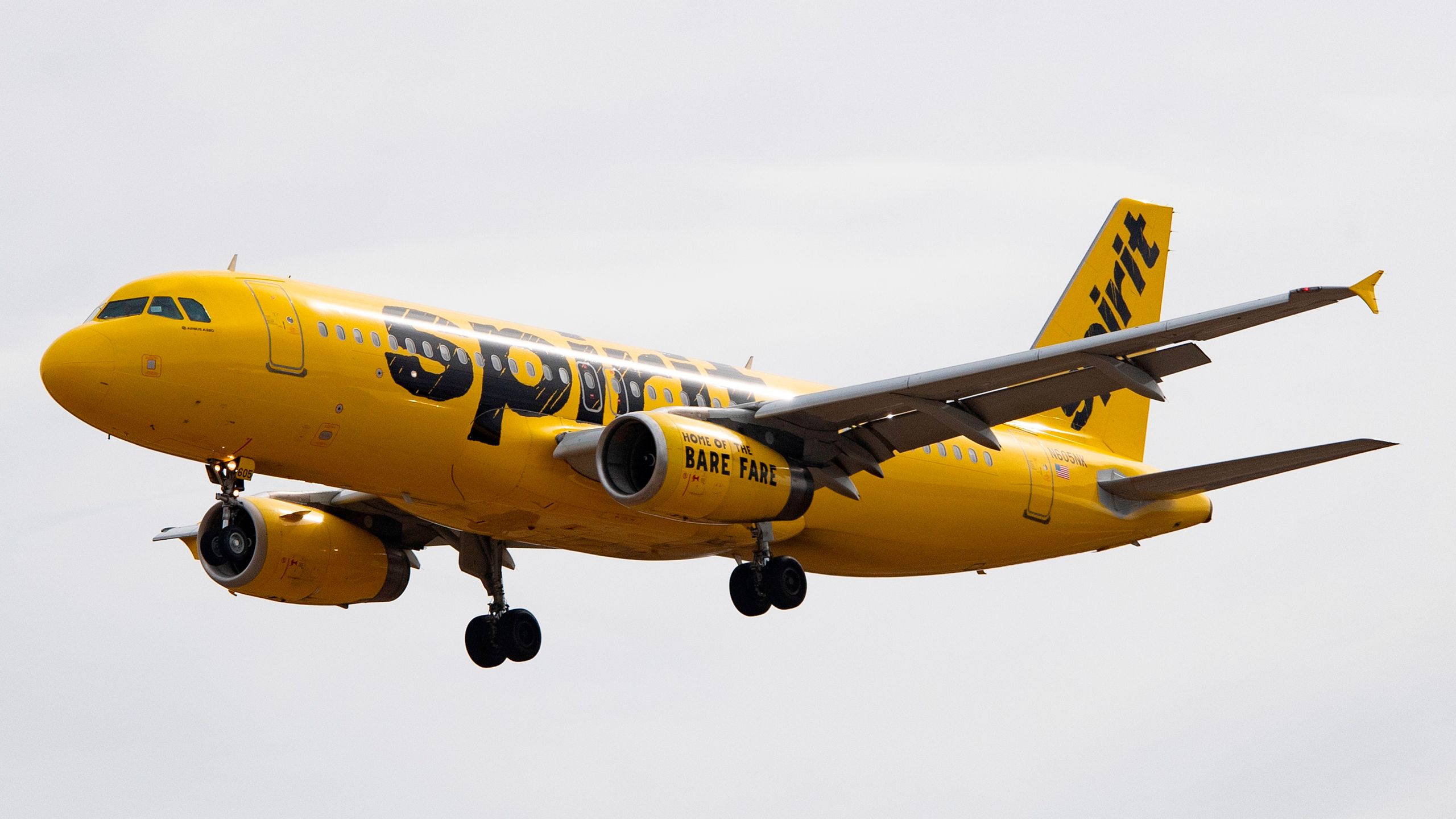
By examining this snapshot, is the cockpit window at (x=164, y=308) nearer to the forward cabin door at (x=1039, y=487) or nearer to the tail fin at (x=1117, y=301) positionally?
the forward cabin door at (x=1039, y=487)

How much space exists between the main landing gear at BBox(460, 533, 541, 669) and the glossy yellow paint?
2278mm

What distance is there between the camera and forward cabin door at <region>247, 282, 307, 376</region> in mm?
28219

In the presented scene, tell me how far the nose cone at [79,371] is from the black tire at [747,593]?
11.0 metres

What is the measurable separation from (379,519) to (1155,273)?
1889cm

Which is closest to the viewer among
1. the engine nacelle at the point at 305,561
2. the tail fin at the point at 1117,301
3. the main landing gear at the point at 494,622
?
the engine nacelle at the point at 305,561

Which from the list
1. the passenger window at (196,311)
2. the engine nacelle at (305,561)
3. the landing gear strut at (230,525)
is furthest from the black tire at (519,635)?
the passenger window at (196,311)

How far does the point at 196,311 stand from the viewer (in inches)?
1105

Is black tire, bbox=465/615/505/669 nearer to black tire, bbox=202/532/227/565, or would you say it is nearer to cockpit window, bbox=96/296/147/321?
black tire, bbox=202/532/227/565

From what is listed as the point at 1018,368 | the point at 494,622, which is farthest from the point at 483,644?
the point at 1018,368

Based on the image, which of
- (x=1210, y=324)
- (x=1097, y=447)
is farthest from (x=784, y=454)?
(x=1097, y=447)

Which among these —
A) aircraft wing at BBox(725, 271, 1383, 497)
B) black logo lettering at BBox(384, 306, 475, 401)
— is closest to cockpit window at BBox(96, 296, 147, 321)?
black logo lettering at BBox(384, 306, 475, 401)

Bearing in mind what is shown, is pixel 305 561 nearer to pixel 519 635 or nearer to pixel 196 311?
pixel 519 635

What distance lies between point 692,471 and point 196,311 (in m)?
7.75

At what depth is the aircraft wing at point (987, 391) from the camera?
27484 millimetres
